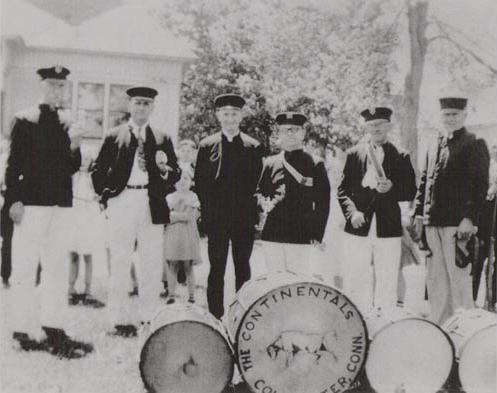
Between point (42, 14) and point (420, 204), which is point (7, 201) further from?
point (420, 204)

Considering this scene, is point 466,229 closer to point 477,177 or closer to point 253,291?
point 477,177

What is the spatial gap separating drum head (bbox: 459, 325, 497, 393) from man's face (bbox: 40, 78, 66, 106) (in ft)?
10.4

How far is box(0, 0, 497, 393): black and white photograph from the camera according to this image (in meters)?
3.54

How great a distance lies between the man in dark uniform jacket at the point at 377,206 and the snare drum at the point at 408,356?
0.82 meters

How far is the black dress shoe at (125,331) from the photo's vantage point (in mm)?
4480

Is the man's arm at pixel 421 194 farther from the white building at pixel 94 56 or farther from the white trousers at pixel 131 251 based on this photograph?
the white building at pixel 94 56

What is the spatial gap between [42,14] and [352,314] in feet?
11.5

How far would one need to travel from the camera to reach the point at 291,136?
4.47 meters

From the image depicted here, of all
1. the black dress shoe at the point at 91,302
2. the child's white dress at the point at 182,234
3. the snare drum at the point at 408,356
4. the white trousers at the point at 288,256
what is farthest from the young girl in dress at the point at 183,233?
the snare drum at the point at 408,356

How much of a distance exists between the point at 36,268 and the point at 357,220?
2328mm

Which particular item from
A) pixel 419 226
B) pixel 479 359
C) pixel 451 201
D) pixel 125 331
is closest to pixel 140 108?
pixel 125 331

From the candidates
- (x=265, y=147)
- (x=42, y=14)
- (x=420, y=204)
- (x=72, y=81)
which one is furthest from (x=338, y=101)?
(x=42, y=14)

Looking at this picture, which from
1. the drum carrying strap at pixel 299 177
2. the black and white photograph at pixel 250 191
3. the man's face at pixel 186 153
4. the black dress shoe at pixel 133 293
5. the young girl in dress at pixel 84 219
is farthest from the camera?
the black dress shoe at pixel 133 293

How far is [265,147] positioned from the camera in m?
4.88
